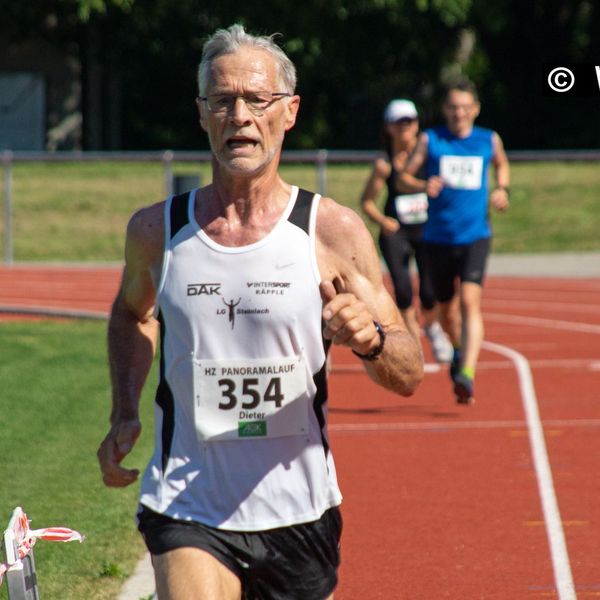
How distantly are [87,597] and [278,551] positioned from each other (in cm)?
221

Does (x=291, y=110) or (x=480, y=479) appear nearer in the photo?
(x=291, y=110)

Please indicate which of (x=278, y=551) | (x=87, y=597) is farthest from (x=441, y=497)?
(x=278, y=551)

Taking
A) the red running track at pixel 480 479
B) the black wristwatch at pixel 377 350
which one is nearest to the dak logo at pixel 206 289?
the black wristwatch at pixel 377 350

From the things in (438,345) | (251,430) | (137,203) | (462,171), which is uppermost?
(251,430)

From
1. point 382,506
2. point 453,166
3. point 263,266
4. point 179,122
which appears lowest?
point 179,122

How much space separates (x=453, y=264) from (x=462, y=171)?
0.65 meters

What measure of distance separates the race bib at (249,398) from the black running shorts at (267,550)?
245mm

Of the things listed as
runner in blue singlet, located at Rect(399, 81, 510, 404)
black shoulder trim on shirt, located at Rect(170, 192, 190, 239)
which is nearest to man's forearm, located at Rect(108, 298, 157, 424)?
black shoulder trim on shirt, located at Rect(170, 192, 190, 239)

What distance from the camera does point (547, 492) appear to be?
812 centimetres

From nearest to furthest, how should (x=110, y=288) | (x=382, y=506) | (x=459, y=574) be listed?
(x=459, y=574), (x=382, y=506), (x=110, y=288)

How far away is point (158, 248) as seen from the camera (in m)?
4.10

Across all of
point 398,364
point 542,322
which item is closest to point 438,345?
point 542,322

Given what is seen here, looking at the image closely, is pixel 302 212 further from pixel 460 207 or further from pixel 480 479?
pixel 460 207

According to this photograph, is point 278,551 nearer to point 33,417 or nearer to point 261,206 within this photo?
point 261,206
